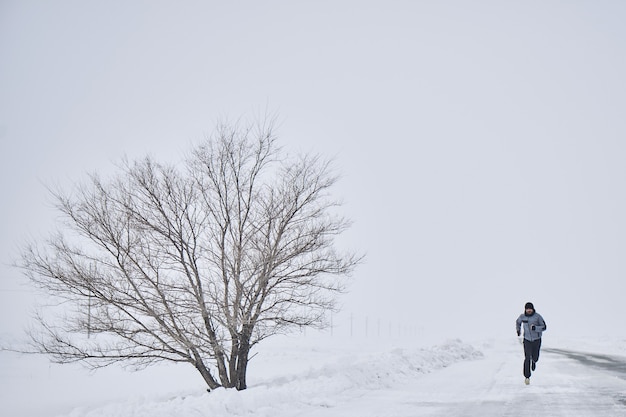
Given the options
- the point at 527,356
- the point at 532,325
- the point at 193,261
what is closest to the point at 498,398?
the point at 527,356

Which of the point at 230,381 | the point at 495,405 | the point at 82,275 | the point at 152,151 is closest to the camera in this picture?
the point at 495,405

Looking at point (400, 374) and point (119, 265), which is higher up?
point (119, 265)

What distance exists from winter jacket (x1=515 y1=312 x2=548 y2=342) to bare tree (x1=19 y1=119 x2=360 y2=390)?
14.8 feet

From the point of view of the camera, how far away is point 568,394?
10.7 meters

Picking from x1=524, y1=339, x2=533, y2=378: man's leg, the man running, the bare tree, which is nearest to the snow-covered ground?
x1=524, y1=339, x2=533, y2=378: man's leg

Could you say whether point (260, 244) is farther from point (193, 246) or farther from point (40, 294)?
point (40, 294)

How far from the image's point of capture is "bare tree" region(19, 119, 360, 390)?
13.6 metres

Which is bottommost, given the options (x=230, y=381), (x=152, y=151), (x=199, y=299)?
(x=230, y=381)

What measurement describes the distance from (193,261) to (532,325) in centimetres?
861

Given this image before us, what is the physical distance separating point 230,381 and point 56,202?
20.4ft

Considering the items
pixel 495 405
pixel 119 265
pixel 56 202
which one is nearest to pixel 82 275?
pixel 119 265

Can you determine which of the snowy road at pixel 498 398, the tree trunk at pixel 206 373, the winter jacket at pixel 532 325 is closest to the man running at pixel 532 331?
the winter jacket at pixel 532 325

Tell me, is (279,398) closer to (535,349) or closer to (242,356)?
(242,356)

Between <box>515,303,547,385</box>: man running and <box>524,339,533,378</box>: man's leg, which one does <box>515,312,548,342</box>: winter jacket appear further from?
<box>524,339,533,378</box>: man's leg
